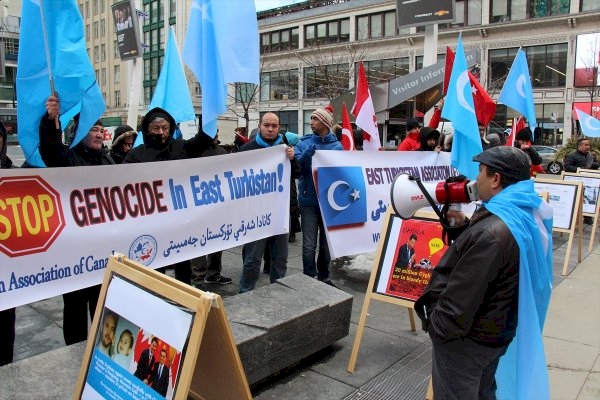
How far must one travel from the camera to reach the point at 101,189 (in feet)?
12.0

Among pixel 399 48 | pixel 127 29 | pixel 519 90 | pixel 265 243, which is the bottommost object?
pixel 265 243

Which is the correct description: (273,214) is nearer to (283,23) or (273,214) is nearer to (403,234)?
(403,234)

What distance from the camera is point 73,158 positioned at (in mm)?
3719

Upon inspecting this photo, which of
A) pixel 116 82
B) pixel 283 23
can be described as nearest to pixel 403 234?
pixel 283 23

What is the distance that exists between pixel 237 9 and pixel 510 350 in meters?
3.29

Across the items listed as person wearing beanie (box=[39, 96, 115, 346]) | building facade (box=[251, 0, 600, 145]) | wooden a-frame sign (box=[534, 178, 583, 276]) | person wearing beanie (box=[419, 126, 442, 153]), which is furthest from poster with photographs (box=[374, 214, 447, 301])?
building facade (box=[251, 0, 600, 145])

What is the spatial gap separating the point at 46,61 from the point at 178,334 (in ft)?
7.78

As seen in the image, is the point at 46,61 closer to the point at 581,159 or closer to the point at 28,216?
the point at 28,216

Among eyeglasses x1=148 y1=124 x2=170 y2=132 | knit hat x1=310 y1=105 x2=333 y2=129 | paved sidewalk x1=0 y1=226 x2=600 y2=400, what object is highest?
knit hat x1=310 y1=105 x2=333 y2=129

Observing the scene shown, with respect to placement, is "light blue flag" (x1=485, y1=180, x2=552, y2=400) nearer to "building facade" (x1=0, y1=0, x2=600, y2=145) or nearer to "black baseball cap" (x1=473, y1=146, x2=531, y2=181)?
"black baseball cap" (x1=473, y1=146, x2=531, y2=181)

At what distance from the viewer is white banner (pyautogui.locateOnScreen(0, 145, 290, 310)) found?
3250 millimetres

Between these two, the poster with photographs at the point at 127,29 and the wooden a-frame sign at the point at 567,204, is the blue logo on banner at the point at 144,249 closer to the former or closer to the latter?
the wooden a-frame sign at the point at 567,204

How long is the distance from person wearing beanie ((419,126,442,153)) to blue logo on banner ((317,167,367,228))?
1.87 metres

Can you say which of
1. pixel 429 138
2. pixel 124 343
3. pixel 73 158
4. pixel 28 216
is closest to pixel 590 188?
pixel 429 138
